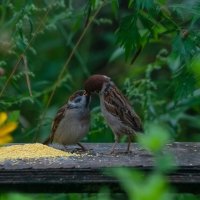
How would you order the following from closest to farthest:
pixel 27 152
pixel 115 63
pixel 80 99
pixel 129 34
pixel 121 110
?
pixel 27 152
pixel 129 34
pixel 121 110
pixel 80 99
pixel 115 63

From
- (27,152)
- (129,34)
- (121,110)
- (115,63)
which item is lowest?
(27,152)

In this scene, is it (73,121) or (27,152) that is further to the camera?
(73,121)

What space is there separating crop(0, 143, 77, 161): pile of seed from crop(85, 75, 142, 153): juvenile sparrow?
612 mm

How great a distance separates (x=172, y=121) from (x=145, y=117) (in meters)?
0.30

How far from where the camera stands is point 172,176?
8.66ft

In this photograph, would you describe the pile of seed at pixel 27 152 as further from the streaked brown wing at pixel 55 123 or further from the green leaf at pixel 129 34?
the streaked brown wing at pixel 55 123

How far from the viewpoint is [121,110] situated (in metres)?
3.74

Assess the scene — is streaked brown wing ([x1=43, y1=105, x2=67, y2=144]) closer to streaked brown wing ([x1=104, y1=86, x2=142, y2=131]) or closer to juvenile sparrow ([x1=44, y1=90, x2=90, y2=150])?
juvenile sparrow ([x1=44, y1=90, x2=90, y2=150])

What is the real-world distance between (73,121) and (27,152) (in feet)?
3.86

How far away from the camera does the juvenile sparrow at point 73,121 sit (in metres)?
4.14

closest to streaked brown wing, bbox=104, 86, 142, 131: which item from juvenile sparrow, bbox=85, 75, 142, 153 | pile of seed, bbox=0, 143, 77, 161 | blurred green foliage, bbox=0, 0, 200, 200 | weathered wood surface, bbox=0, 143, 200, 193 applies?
juvenile sparrow, bbox=85, 75, 142, 153

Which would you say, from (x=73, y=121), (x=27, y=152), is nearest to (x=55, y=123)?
(x=73, y=121)

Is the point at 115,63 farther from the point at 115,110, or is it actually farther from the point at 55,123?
the point at 115,110

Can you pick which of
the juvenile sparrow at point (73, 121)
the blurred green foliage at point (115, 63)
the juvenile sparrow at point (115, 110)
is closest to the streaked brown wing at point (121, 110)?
the juvenile sparrow at point (115, 110)
